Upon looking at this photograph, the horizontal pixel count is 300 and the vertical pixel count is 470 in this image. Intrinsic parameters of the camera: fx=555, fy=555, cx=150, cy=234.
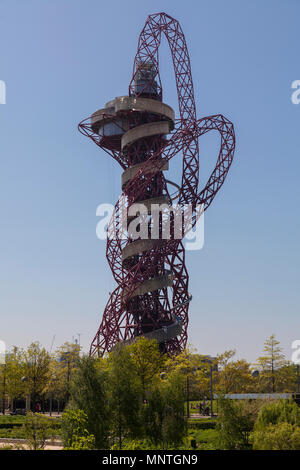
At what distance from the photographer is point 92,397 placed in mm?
25375

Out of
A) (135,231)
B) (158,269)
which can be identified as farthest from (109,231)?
(158,269)

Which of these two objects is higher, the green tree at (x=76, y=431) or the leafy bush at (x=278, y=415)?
the leafy bush at (x=278, y=415)

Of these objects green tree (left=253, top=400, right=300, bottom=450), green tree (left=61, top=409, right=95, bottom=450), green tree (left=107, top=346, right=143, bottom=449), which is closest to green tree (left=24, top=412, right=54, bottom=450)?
green tree (left=61, top=409, right=95, bottom=450)

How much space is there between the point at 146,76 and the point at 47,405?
4127cm

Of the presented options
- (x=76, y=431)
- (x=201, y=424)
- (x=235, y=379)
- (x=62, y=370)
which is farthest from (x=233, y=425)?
(x=62, y=370)

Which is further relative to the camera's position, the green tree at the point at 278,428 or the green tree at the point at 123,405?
the green tree at the point at 123,405

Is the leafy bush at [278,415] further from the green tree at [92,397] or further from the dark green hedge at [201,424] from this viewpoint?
the dark green hedge at [201,424]

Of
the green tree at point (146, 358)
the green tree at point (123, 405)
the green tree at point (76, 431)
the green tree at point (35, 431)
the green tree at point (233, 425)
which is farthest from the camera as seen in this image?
the green tree at point (146, 358)

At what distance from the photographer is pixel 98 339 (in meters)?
56.6

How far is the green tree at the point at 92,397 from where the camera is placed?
24641 millimetres

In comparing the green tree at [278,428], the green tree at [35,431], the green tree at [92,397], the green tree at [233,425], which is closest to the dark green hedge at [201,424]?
the green tree at [233,425]

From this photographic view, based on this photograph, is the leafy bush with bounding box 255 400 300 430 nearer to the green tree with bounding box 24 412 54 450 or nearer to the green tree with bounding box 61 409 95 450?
the green tree with bounding box 61 409 95 450

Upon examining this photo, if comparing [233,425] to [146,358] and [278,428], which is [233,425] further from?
[146,358]
